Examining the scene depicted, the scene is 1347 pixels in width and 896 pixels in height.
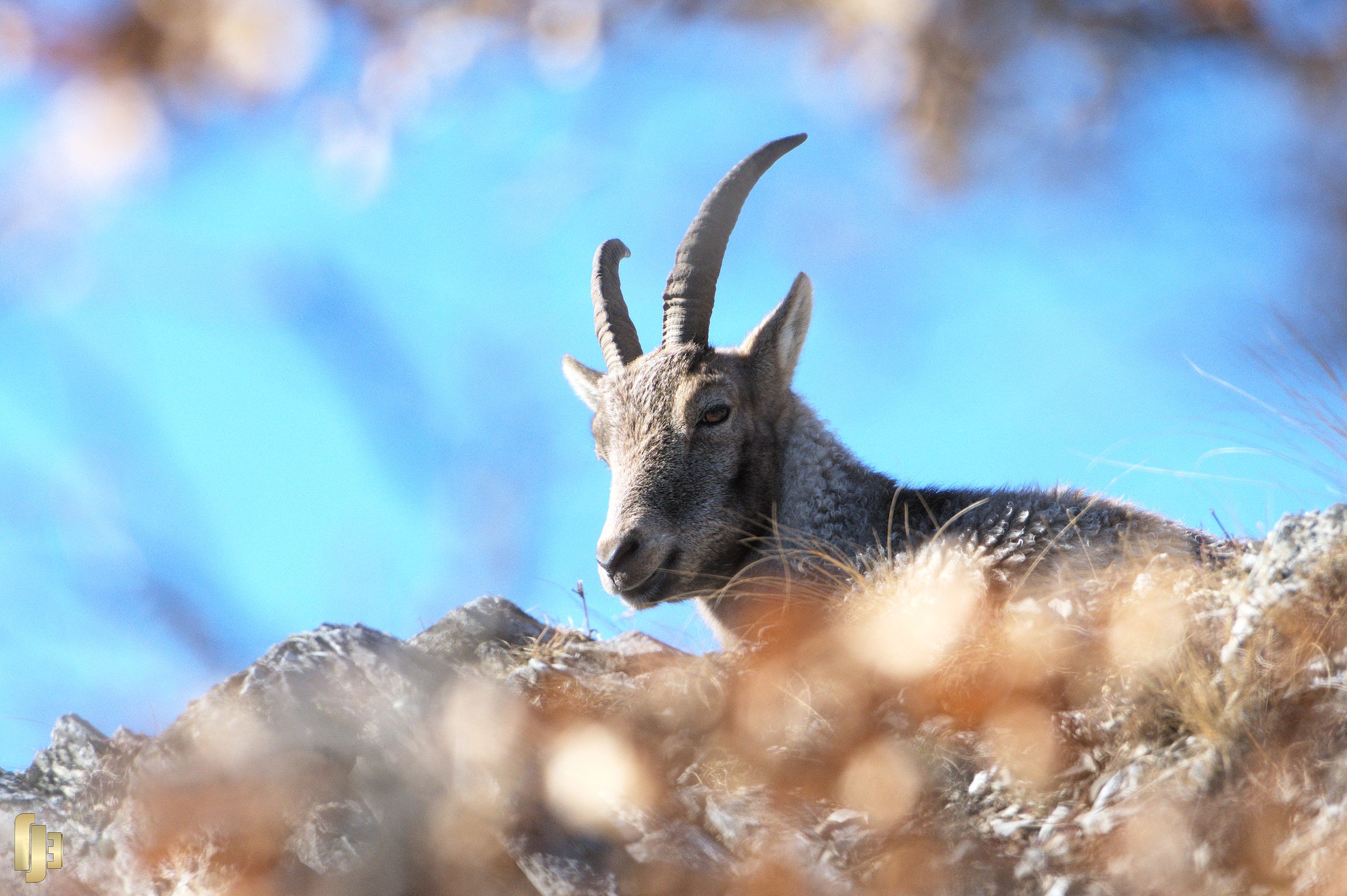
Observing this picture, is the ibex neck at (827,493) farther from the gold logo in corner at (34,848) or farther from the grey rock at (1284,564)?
the gold logo in corner at (34,848)

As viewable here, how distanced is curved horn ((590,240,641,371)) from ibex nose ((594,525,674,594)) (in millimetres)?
1651

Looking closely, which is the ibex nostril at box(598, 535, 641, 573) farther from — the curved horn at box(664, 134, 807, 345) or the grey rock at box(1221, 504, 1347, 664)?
the grey rock at box(1221, 504, 1347, 664)

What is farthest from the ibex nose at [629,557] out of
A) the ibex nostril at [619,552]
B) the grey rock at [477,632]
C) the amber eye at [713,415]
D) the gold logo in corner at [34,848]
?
the gold logo in corner at [34,848]

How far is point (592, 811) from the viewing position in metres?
4.41

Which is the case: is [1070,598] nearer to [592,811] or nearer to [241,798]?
[592,811]

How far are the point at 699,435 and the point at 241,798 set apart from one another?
3.37m

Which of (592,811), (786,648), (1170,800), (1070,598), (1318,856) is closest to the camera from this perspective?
(1318,856)

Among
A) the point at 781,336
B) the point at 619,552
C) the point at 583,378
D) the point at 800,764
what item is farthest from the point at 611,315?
the point at 800,764

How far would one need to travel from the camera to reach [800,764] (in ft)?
14.9

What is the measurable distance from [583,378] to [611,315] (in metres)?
0.71

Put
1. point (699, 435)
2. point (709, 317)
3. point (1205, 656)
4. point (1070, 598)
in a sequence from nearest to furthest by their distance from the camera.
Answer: point (1205, 656), point (1070, 598), point (699, 435), point (709, 317)

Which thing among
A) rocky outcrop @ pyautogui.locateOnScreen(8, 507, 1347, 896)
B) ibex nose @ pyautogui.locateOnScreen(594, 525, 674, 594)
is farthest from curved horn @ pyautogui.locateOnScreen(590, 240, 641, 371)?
rocky outcrop @ pyautogui.locateOnScreen(8, 507, 1347, 896)

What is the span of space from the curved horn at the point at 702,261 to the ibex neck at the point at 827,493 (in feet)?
3.17

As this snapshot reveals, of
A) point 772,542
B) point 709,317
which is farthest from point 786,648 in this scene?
point 709,317
